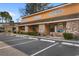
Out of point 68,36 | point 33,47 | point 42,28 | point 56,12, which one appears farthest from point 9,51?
point 56,12

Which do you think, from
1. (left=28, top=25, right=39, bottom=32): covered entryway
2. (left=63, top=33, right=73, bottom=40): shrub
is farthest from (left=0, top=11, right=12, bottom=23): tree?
(left=63, top=33, right=73, bottom=40): shrub

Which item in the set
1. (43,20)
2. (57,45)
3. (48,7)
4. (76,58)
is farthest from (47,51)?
(48,7)

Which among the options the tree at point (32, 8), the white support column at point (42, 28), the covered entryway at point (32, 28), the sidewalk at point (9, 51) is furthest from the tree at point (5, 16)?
the white support column at point (42, 28)

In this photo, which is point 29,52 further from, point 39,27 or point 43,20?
point 43,20

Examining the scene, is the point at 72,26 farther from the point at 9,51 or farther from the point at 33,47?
the point at 9,51

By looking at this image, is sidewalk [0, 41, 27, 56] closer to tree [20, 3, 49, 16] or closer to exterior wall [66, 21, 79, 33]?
tree [20, 3, 49, 16]

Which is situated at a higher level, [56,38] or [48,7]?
[48,7]
